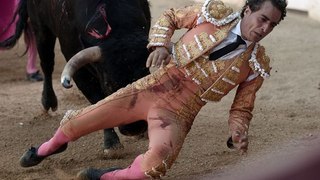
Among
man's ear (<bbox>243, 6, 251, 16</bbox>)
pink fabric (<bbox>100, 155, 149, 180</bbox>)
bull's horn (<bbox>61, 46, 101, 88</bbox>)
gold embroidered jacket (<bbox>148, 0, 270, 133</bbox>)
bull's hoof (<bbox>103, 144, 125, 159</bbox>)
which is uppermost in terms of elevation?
man's ear (<bbox>243, 6, 251, 16</bbox>)

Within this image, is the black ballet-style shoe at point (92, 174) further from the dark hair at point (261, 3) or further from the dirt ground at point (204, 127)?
the dark hair at point (261, 3)

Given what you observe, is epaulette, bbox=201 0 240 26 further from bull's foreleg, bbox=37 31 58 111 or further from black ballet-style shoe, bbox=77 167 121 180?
bull's foreleg, bbox=37 31 58 111

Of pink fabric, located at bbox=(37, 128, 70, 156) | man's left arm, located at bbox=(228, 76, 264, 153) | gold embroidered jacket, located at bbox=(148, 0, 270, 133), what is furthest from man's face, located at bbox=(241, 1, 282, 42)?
pink fabric, located at bbox=(37, 128, 70, 156)

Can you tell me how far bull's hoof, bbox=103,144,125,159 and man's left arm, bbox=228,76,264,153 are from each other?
3.77 ft

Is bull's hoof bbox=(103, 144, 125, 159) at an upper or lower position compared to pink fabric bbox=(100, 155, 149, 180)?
lower

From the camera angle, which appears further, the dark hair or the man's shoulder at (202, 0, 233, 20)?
the man's shoulder at (202, 0, 233, 20)

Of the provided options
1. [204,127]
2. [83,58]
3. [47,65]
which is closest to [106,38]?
[83,58]

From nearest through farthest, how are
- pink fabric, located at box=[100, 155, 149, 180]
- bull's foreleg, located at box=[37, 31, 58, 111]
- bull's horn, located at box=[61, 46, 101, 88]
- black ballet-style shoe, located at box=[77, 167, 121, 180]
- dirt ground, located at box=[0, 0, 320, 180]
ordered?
pink fabric, located at box=[100, 155, 149, 180] < black ballet-style shoe, located at box=[77, 167, 121, 180] < bull's horn, located at box=[61, 46, 101, 88] < dirt ground, located at box=[0, 0, 320, 180] < bull's foreleg, located at box=[37, 31, 58, 111]

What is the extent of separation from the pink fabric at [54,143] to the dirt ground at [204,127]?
1.09 feet

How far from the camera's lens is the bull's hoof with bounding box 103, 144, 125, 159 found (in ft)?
11.7

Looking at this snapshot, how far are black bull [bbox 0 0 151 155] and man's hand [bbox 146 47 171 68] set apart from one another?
0.47 meters

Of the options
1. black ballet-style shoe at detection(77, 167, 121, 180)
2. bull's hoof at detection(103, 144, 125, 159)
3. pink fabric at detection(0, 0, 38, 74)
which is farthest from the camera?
pink fabric at detection(0, 0, 38, 74)

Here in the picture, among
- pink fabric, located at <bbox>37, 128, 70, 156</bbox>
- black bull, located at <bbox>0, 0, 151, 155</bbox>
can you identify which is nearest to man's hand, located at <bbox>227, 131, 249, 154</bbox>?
black bull, located at <bbox>0, 0, 151, 155</bbox>

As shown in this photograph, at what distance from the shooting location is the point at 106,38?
10.4ft
